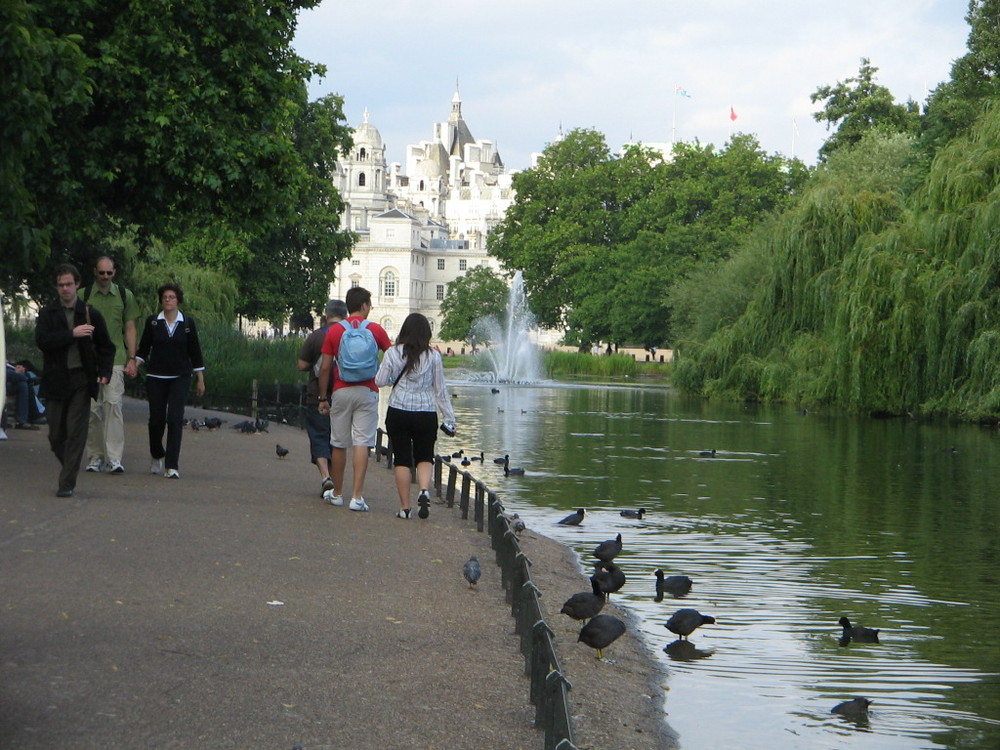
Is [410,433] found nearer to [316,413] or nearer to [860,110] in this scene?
[316,413]

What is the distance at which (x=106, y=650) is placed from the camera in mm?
6719

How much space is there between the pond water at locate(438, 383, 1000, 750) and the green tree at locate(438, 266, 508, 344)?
3983 inches

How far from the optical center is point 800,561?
42.7ft

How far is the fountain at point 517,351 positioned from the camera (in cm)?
7075

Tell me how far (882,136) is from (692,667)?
5273 cm

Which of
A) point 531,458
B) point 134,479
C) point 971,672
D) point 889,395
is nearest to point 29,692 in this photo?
point 971,672

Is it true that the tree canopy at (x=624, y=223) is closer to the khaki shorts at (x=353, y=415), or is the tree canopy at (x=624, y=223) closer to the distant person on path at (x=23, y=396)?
the distant person on path at (x=23, y=396)

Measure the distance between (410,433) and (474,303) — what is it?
120m

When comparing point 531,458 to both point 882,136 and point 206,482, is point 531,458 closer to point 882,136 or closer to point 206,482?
point 206,482

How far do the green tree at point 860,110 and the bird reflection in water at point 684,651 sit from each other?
59660mm

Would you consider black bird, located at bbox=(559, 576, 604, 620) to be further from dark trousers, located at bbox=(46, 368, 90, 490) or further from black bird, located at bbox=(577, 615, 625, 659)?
dark trousers, located at bbox=(46, 368, 90, 490)

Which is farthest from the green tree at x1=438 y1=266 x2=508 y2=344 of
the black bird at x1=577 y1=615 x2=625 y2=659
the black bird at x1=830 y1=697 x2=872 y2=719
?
the black bird at x1=830 y1=697 x2=872 y2=719

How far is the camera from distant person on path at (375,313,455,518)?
11.9m

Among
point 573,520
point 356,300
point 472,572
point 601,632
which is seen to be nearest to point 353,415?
point 356,300
